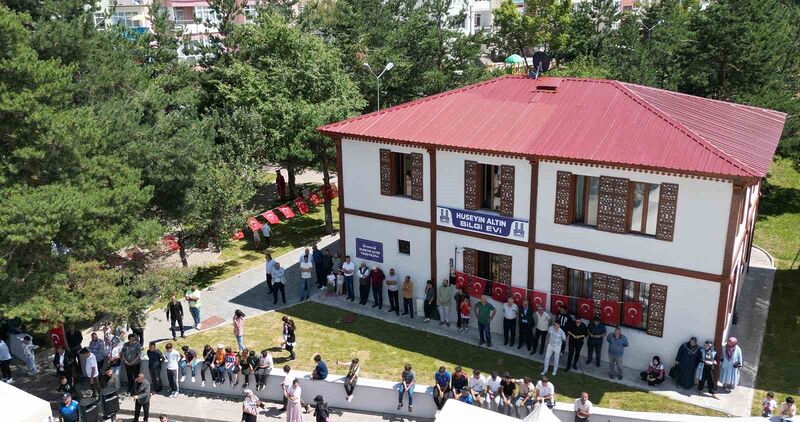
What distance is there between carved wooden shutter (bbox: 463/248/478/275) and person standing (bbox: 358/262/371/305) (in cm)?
348

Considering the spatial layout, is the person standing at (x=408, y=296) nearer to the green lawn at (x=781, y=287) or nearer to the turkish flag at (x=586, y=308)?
the turkish flag at (x=586, y=308)

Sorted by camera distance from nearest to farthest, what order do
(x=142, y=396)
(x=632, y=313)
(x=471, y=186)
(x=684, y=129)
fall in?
(x=142, y=396) < (x=684, y=129) < (x=632, y=313) < (x=471, y=186)

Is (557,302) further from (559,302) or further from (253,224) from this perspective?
(253,224)

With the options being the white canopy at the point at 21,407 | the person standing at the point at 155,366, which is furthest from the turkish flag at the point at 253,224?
the white canopy at the point at 21,407

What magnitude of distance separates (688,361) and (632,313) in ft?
6.05

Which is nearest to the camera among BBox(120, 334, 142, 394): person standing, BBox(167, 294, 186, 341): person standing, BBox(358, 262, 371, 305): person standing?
BBox(120, 334, 142, 394): person standing

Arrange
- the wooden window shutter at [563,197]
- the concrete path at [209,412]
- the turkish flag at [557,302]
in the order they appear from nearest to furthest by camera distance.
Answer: the concrete path at [209,412]
the wooden window shutter at [563,197]
the turkish flag at [557,302]

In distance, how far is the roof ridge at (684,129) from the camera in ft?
53.4

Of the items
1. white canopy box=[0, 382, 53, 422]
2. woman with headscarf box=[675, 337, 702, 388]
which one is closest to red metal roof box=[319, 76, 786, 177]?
woman with headscarf box=[675, 337, 702, 388]

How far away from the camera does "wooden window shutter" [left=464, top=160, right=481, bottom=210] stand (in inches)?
790

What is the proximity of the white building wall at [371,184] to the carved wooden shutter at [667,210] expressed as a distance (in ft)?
22.3

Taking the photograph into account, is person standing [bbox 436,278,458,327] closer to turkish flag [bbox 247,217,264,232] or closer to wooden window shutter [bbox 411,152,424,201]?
wooden window shutter [bbox 411,152,424,201]

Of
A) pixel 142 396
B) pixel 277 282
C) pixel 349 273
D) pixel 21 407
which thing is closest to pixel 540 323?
pixel 349 273

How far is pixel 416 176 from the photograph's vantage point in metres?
21.3
